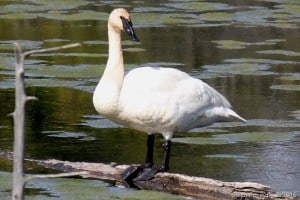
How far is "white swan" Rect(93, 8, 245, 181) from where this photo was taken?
312 inches

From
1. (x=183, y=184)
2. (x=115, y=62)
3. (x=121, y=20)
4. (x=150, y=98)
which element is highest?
(x=121, y=20)

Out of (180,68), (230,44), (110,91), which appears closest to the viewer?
(110,91)

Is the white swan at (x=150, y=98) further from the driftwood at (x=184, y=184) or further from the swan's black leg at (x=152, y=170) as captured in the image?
the driftwood at (x=184, y=184)

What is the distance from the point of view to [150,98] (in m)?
7.97

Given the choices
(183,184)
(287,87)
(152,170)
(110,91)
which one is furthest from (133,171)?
(287,87)

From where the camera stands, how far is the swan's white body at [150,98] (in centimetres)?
791

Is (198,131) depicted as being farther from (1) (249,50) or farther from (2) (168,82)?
(1) (249,50)

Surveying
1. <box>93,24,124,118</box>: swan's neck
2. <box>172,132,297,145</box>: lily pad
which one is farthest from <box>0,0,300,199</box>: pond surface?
<box>93,24,124,118</box>: swan's neck

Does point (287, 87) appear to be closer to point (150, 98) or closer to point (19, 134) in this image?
point (150, 98)

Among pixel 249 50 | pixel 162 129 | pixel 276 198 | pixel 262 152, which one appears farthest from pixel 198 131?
pixel 249 50

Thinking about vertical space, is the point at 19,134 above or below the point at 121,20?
below

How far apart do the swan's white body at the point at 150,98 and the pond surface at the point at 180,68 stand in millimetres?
560

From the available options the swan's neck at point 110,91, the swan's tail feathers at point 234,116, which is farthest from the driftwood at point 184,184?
the swan's tail feathers at point 234,116

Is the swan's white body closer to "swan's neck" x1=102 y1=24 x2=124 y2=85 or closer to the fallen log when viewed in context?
"swan's neck" x1=102 y1=24 x2=124 y2=85
